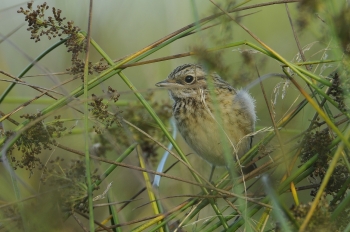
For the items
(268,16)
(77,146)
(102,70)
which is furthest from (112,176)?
(268,16)

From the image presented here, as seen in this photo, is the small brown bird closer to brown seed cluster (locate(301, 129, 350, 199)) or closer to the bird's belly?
the bird's belly

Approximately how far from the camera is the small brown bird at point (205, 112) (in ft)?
11.1

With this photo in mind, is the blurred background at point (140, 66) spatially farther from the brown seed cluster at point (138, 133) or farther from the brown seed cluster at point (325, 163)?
the brown seed cluster at point (325, 163)

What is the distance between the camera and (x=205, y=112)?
11.1 ft

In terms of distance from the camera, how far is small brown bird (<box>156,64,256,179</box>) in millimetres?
3398

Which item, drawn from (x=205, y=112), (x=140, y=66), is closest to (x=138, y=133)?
(x=205, y=112)

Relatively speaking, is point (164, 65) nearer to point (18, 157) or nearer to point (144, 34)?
point (144, 34)

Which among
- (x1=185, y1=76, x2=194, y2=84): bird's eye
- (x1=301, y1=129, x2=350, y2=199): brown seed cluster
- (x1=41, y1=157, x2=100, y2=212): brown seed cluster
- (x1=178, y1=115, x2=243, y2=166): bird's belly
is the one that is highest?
(x1=185, y1=76, x2=194, y2=84): bird's eye

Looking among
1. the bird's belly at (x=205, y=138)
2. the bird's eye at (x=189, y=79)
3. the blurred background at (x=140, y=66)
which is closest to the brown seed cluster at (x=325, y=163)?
the blurred background at (x=140, y=66)

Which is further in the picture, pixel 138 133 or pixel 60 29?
pixel 138 133

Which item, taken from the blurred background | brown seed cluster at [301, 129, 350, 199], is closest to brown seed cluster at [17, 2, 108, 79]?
the blurred background

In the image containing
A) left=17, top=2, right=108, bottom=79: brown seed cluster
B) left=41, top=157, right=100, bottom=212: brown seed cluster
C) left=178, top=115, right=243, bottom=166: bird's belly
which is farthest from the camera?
left=178, top=115, right=243, bottom=166: bird's belly

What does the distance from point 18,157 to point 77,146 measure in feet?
1.79

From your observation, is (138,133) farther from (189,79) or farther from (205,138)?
(189,79)
